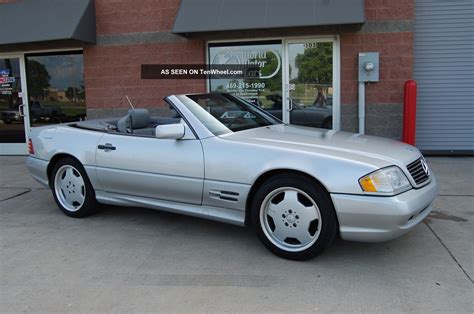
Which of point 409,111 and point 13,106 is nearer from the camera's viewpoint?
point 409,111

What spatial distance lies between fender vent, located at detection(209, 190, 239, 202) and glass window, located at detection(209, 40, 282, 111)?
4.81 metres

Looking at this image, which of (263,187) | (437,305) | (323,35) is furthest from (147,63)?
(437,305)

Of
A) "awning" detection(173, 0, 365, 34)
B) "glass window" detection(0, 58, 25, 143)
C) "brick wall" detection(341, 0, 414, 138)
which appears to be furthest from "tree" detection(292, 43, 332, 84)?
"glass window" detection(0, 58, 25, 143)

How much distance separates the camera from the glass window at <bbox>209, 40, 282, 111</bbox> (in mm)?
8695

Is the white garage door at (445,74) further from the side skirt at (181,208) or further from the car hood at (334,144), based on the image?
the side skirt at (181,208)

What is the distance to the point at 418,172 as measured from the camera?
4078 millimetres

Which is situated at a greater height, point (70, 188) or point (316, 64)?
point (316, 64)

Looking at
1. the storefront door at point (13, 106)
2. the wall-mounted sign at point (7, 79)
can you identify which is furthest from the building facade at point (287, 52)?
the wall-mounted sign at point (7, 79)

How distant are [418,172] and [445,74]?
209 inches

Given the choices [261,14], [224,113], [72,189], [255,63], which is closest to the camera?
[224,113]

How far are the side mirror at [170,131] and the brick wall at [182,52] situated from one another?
4.57 meters

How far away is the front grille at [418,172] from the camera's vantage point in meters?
3.97

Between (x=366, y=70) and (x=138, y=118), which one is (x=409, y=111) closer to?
(x=366, y=70)

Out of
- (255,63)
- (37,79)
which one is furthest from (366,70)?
(37,79)
